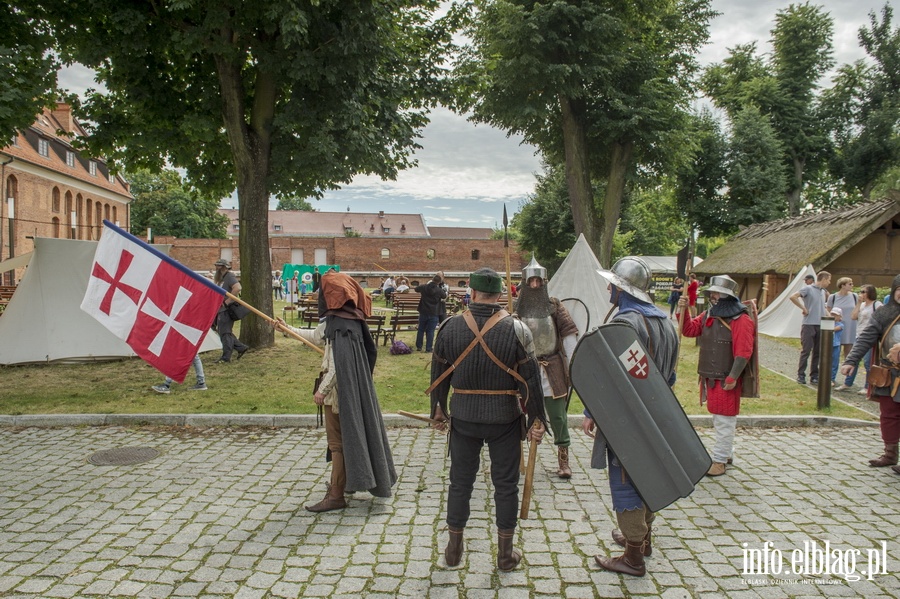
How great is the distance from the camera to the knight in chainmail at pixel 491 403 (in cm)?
390

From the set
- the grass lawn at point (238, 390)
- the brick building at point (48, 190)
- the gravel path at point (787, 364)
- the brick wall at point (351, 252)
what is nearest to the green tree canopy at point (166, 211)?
the brick wall at point (351, 252)

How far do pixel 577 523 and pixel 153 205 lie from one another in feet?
239

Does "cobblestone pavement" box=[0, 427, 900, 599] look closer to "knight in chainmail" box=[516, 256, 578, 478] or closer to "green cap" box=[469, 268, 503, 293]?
"knight in chainmail" box=[516, 256, 578, 478]

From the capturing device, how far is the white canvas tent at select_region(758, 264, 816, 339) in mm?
16219

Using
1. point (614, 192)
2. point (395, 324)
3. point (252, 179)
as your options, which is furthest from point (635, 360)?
point (614, 192)

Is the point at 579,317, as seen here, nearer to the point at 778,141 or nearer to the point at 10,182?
the point at 778,141

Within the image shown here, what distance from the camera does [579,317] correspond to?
11.3m

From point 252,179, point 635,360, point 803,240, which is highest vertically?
point 252,179

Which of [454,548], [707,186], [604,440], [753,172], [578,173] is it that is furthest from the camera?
[707,186]

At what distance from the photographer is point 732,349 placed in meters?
5.68

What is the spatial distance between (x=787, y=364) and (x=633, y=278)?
1066 centimetres

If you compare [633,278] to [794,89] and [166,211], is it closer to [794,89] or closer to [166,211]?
[794,89]

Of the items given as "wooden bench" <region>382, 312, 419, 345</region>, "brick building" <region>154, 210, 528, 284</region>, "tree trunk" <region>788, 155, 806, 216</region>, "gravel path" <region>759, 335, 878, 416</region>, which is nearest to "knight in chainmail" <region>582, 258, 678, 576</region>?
"gravel path" <region>759, 335, 878, 416</region>

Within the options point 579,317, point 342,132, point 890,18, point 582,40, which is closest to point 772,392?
point 579,317
